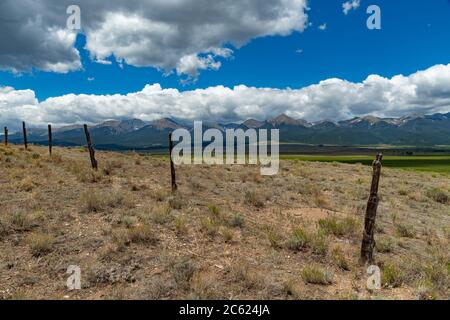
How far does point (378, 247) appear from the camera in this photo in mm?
12609

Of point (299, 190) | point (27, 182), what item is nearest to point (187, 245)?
point (27, 182)

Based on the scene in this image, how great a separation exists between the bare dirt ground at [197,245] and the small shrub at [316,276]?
27 mm

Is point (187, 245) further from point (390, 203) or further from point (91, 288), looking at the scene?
point (390, 203)

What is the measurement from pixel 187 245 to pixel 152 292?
3367mm

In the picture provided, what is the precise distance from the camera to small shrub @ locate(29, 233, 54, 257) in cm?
1077

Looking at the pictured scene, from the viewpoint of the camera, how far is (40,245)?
10.8m

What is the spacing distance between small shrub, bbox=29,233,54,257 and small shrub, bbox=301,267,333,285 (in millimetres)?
7960

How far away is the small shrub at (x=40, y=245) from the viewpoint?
10.8 meters

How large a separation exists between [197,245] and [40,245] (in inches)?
197

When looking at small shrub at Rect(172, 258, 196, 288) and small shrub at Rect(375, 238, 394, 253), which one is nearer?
small shrub at Rect(172, 258, 196, 288)
